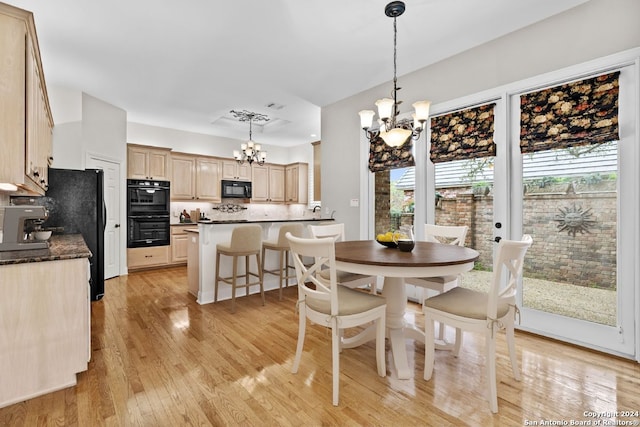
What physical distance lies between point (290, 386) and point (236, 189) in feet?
17.6

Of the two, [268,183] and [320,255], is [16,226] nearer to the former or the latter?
[320,255]

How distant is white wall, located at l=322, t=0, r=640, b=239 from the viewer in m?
2.39

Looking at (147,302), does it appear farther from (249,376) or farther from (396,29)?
(396,29)

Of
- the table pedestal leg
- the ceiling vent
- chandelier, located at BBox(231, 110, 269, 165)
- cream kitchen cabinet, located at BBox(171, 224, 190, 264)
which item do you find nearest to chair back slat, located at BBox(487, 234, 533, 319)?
the table pedestal leg

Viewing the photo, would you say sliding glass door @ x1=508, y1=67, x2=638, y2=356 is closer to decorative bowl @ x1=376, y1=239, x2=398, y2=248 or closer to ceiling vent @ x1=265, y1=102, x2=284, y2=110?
decorative bowl @ x1=376, y1=239, x2=398, y2=248

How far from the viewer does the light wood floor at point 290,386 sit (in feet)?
5.54

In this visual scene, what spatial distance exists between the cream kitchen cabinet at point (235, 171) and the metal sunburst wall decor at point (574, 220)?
18.7ft

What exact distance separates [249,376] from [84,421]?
0.91 metres

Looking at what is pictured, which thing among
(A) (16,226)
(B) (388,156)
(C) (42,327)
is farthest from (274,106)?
(C) (42,327)

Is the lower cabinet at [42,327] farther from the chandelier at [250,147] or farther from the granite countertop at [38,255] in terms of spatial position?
the chandelier at [250,147]

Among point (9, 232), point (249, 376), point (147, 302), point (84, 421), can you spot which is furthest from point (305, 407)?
point (147, 302)

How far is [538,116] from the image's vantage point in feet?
9.00

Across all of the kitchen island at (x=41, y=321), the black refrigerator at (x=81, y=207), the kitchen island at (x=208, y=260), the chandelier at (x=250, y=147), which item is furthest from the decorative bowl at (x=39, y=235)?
the chandelier at (x=250, y=147)

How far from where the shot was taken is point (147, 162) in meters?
5.57
